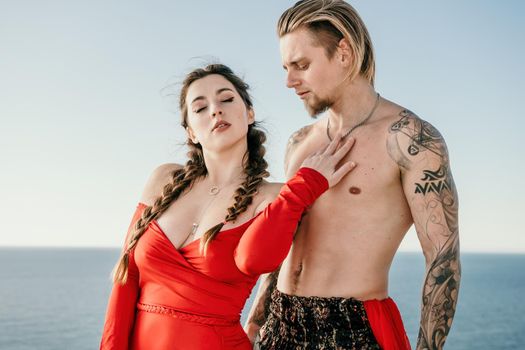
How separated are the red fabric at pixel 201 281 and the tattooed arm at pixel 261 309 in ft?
0.83

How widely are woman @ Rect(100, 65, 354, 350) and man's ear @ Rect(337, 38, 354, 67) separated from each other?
419mm

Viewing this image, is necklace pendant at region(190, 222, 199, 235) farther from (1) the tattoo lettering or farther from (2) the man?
(1) the tattoo lettering

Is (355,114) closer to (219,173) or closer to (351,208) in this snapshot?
(351,208)

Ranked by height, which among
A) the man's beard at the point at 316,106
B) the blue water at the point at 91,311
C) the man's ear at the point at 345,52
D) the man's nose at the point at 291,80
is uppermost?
the man's ear at the point at 345,52

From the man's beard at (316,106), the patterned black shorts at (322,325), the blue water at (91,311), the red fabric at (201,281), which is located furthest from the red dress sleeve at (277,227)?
the blue water at (91,311)

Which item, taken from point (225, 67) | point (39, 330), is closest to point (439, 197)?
point (225, 67)

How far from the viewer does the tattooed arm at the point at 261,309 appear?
3.45 meters

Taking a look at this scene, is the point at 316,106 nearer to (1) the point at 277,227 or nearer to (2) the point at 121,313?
(1) the point at 277,227

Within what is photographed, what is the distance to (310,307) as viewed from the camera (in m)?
2.96

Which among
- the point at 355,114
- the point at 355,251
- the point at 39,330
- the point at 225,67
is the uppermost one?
the point at 225,67

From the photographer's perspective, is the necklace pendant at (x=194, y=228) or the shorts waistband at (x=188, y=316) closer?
the shorts waistband at (x=188, y=316)

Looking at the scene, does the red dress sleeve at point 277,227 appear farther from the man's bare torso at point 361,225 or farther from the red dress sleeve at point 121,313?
the red dress sleeve at point 121,313

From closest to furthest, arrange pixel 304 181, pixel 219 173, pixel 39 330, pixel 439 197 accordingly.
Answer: pixel 439 197
pixel 304 181
pixel 219 173
pixel 39 330

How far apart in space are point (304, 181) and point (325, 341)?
2.47 feet
